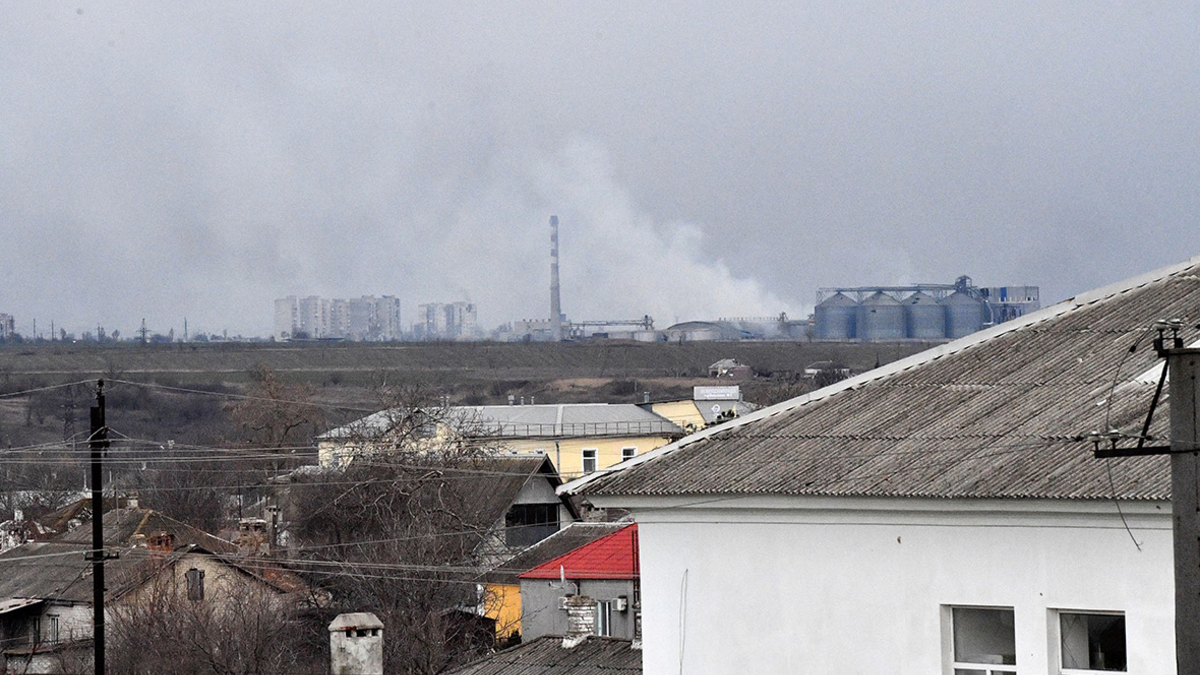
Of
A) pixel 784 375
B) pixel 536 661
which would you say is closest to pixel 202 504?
pixel 536 661

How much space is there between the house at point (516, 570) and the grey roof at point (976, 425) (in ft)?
86.9

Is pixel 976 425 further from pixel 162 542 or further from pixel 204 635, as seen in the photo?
pixel 162 542

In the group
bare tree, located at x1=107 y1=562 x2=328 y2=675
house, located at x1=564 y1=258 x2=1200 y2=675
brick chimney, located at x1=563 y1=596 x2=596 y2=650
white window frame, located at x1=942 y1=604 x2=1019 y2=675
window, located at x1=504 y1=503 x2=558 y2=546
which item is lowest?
bare tree, located at x1=107 y1=562 x2=328 y2=675

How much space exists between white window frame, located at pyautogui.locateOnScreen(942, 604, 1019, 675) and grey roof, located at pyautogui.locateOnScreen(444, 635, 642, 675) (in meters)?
6.80

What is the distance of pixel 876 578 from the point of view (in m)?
12.8

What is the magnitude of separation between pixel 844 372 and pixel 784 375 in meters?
12.5

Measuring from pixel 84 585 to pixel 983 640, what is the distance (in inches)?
1454

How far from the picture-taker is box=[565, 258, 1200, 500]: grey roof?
39.4 ft

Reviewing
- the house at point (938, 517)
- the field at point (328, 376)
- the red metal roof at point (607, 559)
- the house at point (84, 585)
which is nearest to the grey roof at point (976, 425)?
the house at point (938, 517)

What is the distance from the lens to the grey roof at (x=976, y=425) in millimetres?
12023

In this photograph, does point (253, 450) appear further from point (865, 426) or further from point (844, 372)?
point (844, 372)

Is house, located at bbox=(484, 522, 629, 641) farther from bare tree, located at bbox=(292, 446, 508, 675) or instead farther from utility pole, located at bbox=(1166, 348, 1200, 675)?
utility pole, located at bbox=(1166, 348, 1200, 675)

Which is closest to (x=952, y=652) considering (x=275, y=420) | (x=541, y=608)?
(x=541, y=608)

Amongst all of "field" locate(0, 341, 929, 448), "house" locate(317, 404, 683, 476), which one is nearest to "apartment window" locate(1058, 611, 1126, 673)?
"house" locate(317, 404, 683, 476)
